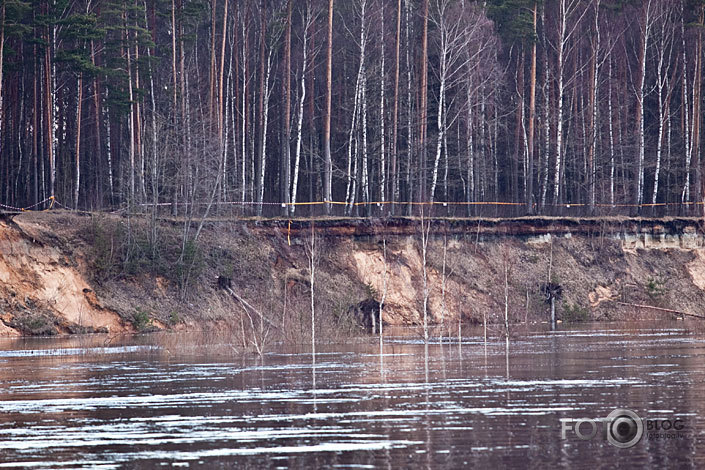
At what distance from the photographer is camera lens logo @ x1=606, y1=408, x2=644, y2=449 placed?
17.3m

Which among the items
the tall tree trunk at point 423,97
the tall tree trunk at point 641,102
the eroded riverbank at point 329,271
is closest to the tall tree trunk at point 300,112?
the eroded riverbank at point 329,271

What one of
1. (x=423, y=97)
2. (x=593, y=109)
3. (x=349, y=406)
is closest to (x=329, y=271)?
(x=423, y=97)

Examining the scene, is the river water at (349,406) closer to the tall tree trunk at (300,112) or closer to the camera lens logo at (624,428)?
the camera lens logo at (624,428)

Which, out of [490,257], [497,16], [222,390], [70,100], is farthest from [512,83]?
[222,390]

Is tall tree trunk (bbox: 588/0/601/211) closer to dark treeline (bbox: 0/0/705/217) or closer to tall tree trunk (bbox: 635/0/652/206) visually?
dark treeline (bbox: 0/0/705/217)

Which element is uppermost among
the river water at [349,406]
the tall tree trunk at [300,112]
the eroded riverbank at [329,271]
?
the tall tree trunk at [300,112]

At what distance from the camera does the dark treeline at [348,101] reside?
55.1 m

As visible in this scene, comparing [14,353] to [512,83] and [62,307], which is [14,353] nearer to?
[62,307]

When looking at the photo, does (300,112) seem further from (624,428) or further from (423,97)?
(624,428)

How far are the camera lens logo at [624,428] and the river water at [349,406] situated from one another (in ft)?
0.77

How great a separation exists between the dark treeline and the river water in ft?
66.1

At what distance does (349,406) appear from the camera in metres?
21.9

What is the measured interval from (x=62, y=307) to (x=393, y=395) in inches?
1016

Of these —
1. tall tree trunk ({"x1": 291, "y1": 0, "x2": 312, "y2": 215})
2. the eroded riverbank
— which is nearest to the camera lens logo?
the eroded riverbank
